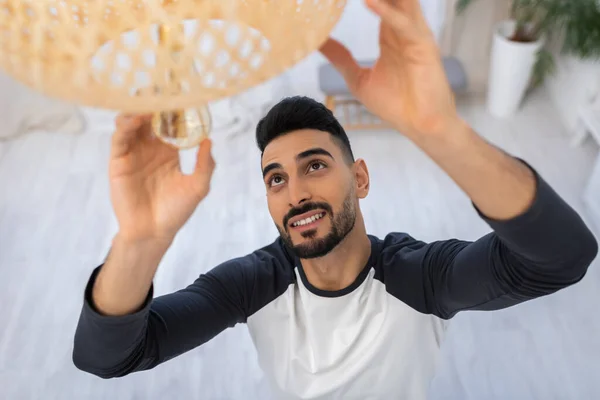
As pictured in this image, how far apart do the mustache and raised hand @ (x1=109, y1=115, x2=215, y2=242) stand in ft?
1.20

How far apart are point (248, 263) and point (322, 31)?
2.70 ft

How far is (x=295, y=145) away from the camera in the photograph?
1123 mm

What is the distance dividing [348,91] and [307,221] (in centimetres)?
165

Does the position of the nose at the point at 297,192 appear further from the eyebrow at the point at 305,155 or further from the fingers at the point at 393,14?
the fingers at the point at 393,14

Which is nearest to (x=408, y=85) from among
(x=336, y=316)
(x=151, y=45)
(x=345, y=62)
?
(x=345, y=62)

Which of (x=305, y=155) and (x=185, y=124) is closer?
(x=185, y=124)

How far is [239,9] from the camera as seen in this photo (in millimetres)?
333

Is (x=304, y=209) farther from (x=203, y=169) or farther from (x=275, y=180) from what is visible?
(x=203, y=169)

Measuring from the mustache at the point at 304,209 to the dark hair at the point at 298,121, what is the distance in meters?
0.17

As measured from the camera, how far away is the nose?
106cm

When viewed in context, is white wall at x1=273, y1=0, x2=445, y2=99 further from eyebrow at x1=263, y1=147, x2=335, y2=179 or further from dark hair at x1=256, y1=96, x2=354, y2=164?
eyebrow at x1=263, y1=147, x2=335, y2=179

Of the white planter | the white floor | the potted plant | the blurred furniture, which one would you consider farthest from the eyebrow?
the white planter

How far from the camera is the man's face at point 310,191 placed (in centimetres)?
104

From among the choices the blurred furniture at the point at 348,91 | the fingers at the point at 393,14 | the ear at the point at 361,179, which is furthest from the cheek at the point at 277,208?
the blurred furniture at the point at 348,91
